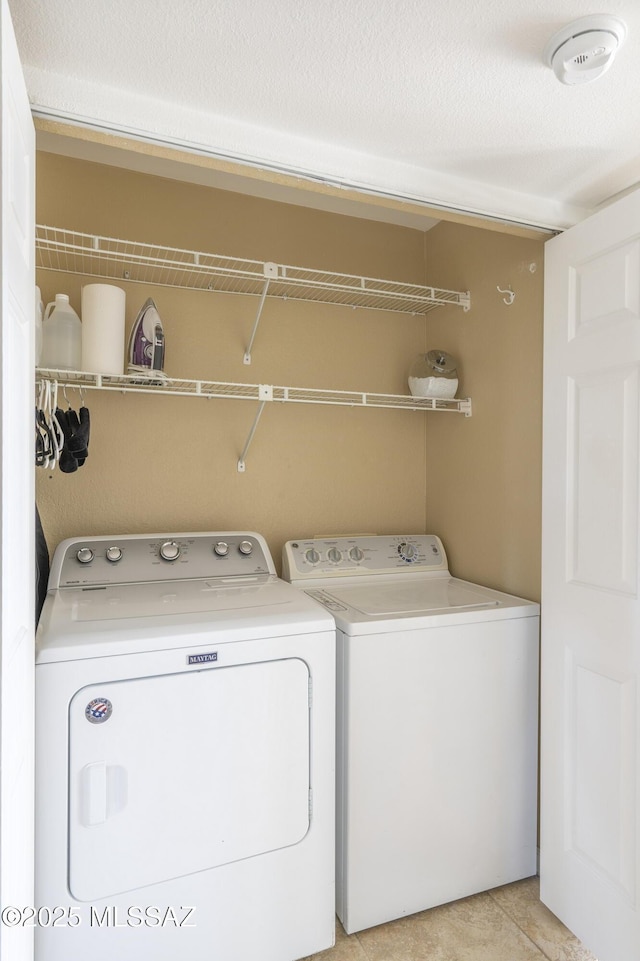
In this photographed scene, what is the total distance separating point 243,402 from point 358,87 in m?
1.29

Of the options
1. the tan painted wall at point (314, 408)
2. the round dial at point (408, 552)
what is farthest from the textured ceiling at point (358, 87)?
the round dial at point (408, 552)

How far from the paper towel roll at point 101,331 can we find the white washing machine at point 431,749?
3.49ft

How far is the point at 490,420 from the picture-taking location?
2.24 meters

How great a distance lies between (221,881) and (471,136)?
2035 mm

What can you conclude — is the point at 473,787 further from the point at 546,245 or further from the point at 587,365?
the point at 546,245

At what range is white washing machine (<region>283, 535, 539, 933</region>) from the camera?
5.65ft

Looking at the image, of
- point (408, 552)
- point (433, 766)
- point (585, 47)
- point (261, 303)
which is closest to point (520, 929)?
point (433, 766)

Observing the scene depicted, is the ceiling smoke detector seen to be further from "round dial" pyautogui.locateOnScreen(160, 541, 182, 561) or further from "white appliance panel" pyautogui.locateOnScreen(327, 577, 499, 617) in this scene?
"round dial" pyautogui.locateOnScreen(160, 541, 182, 561)

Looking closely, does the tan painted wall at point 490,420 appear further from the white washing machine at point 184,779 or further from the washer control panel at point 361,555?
the white washing machine at point 184,779

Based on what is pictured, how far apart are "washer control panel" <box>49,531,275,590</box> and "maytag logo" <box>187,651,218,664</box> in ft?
1.93

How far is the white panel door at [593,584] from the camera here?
4.99ft

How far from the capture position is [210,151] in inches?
55.7

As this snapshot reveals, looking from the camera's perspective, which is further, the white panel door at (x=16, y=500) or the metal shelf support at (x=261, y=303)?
the metal shelf support at (x=261, y=303)

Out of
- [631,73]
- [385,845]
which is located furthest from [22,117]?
[385,845]
